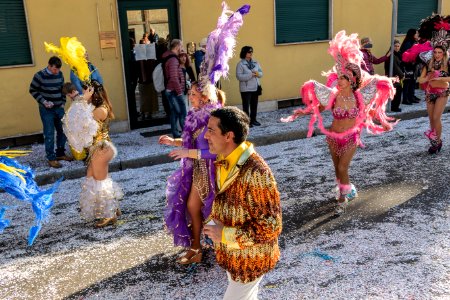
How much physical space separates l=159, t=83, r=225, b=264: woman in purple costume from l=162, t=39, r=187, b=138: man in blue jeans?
4.85 m

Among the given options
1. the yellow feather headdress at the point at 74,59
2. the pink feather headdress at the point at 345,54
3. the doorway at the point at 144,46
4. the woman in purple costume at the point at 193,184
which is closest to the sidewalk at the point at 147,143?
the doorway at the point at 144,46

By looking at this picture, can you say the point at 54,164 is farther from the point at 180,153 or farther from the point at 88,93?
the point at 180,153

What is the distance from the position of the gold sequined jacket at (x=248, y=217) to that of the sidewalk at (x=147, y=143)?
574 centimetres

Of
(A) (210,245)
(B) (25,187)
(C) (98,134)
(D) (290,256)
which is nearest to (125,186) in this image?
(C) (98,134)

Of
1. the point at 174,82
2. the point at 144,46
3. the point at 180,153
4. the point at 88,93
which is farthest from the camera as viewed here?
the point at 144,46

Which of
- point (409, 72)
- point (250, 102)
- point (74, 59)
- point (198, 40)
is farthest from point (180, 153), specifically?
point (409, 72)

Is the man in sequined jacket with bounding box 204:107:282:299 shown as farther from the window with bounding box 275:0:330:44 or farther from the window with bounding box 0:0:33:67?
the window with bounding box 275:0:330:44

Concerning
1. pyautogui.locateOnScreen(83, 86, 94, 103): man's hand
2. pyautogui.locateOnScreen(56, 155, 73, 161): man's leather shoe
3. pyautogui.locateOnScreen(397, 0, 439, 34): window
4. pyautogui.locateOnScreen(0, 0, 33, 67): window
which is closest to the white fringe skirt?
pyautogui.locateOnScreen(83, 86, 94, 103): man's hand

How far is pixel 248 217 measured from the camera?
2727 mm

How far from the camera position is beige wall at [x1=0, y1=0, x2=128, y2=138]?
9570mm

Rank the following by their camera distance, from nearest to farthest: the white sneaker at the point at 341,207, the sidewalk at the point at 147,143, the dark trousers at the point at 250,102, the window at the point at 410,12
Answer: the white sneaker at the point at 341,207 < the sidewalk at the point at 147,143 < the dark trousers at the point at 250,102 < the window at the point at 410,12

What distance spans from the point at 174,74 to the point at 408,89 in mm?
6645

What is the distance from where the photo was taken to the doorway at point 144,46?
10.6m

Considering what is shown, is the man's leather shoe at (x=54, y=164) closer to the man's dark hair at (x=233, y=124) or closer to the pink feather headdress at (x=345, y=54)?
the pink feather headdress at (x=345, y=54)
